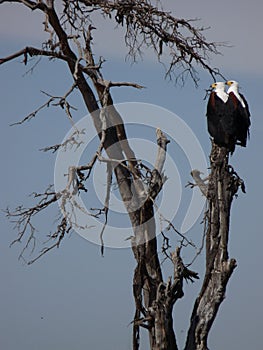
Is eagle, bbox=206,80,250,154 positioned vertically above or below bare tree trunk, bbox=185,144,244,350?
above

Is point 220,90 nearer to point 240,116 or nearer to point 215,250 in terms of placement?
point 240,116

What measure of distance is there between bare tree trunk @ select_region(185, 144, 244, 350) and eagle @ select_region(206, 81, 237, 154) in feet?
0.29

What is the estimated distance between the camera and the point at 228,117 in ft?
25.0

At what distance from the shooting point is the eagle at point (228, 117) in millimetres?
7586

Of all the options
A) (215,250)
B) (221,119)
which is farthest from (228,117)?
(215,250)

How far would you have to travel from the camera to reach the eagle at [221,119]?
7574mm

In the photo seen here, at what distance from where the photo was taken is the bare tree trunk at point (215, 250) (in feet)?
24.5

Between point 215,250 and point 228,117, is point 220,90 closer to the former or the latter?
point 228,117

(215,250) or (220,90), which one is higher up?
(220,90)

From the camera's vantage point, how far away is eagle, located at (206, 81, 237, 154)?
24.8 ft

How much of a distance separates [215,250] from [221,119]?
123cm

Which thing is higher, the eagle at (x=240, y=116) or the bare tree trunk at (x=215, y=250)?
the eagle at (x=240, y=116)

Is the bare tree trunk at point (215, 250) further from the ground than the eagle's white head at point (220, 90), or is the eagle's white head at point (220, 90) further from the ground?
the eagle's white head at point (220, 90)

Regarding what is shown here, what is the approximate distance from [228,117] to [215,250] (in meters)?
1.25
